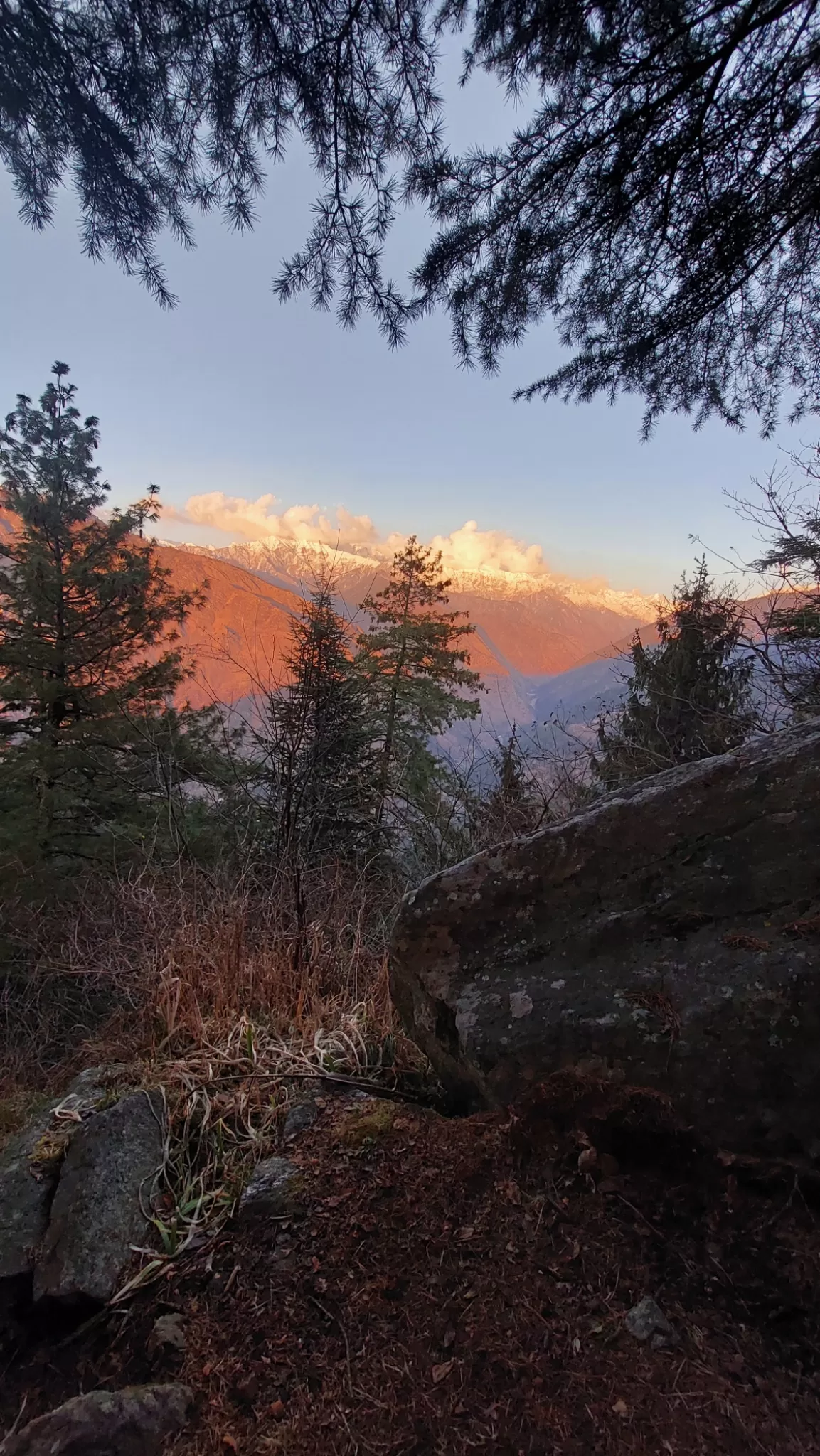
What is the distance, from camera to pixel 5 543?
1060cm

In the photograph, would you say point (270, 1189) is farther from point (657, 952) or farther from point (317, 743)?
point (317, 743)

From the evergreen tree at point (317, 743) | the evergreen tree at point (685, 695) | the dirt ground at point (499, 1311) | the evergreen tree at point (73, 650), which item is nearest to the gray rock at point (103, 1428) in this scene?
the dirt ground at point (499, 1311)

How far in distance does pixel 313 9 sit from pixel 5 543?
10.7 meters

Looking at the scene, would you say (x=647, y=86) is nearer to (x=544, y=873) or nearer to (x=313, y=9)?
(x=313, y=9)

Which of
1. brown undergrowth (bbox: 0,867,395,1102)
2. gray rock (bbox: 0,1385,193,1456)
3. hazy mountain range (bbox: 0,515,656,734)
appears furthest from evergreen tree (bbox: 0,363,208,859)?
gray rock (bbox: 0,1385,193,1456)

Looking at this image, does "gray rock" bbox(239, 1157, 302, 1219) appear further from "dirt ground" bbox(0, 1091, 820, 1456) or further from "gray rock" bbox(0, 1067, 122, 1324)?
"gray rock" bbox(0, 1067, 122, 1324)

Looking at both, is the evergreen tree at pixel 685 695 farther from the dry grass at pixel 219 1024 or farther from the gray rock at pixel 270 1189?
the gray rock at pixel 270 1189

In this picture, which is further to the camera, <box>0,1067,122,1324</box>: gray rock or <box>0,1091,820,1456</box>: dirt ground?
<box>0,1067,122,1324</box>: gray rock

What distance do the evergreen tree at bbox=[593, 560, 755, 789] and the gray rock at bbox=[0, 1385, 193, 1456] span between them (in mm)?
5709

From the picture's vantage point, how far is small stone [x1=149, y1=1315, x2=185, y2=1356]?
1243mm

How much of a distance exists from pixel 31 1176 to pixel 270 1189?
70cm

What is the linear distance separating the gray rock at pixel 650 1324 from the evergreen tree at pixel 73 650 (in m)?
9.03

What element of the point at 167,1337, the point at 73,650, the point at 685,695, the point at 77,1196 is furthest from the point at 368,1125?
the point at 685,695

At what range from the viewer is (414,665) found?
17.1 metres
